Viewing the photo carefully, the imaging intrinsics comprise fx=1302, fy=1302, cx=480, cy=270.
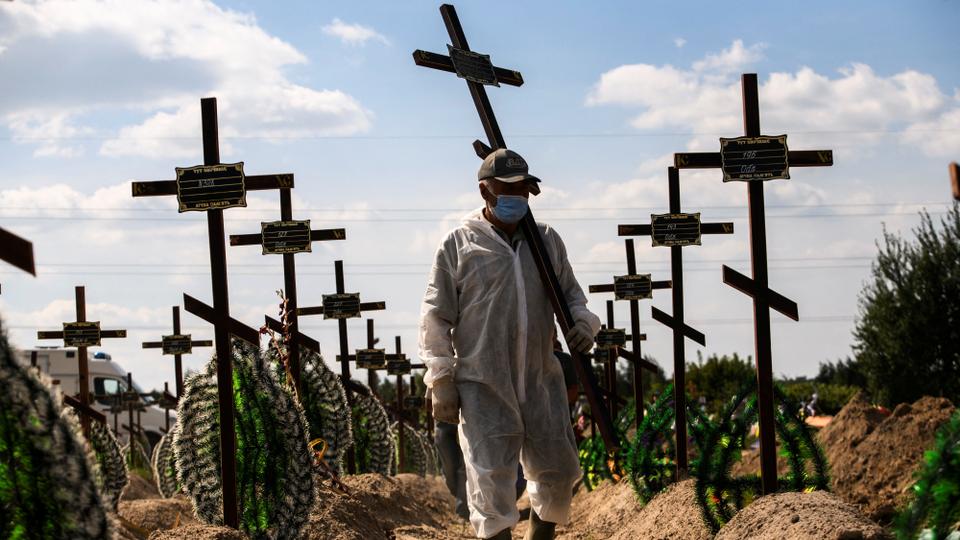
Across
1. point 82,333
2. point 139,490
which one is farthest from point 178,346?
point 82,333

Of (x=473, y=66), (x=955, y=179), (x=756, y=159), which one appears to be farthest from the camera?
(x=756, y=159)

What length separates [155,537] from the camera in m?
7.38

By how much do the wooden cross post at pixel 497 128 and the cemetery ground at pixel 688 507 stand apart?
3.42 ft

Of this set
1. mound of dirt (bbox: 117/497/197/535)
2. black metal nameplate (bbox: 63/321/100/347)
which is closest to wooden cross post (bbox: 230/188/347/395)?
mound of dirt (bbox: 117/497/197/535)

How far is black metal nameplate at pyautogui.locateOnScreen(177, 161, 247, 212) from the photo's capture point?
7836mm

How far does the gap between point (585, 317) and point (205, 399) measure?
2836mm

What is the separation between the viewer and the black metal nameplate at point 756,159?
24.8ft

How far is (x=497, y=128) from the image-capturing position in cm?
689

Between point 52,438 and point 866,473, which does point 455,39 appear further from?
point 866,473

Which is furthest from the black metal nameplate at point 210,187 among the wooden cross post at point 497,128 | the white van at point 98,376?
the white van at point 98,376

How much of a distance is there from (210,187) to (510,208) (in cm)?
235

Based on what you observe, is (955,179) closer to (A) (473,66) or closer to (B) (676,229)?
→ (A) (473,66)

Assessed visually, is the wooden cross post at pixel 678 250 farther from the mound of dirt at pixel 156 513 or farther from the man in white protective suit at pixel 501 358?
the mound of dirt at pixel 156 513

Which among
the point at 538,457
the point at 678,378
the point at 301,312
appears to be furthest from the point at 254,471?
the point at 301,312
